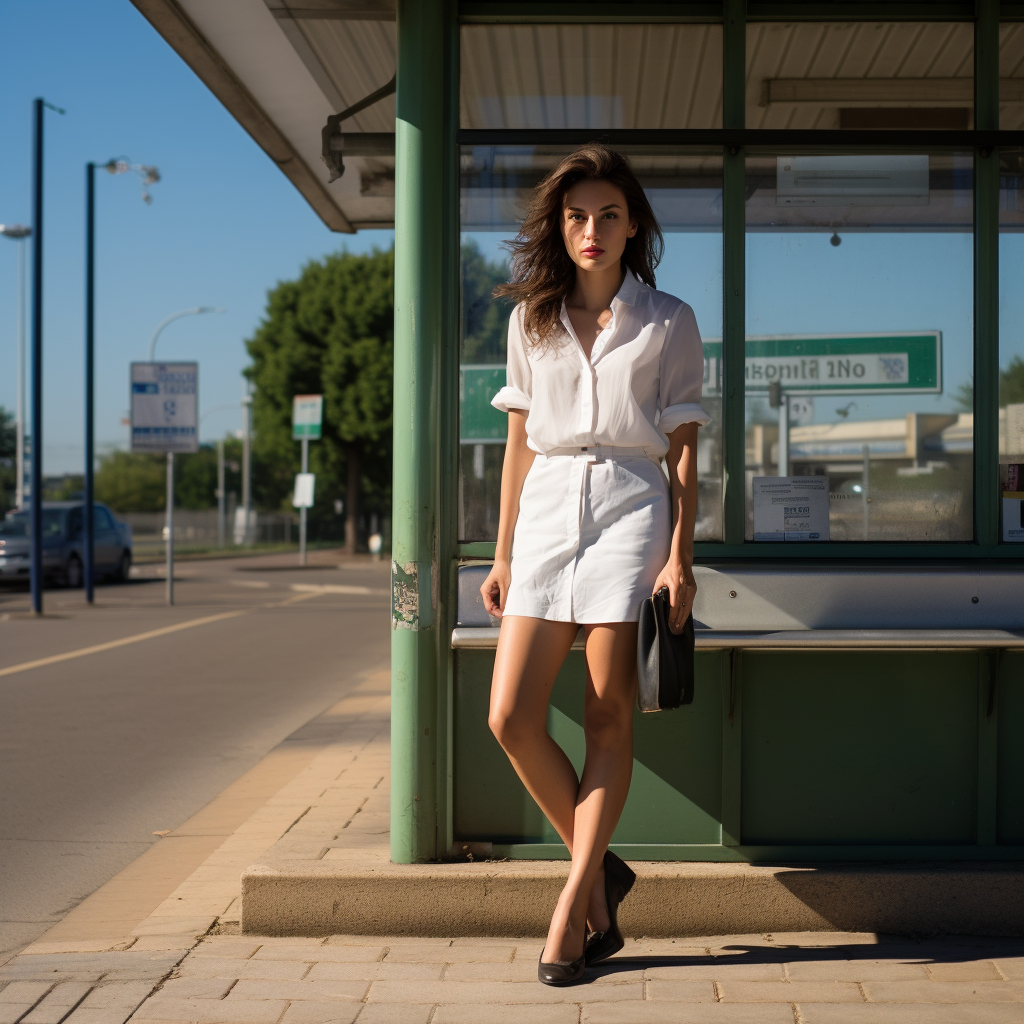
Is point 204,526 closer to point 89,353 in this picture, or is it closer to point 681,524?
point 89,353

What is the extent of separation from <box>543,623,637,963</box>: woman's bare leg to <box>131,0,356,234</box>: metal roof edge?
2.85 meters

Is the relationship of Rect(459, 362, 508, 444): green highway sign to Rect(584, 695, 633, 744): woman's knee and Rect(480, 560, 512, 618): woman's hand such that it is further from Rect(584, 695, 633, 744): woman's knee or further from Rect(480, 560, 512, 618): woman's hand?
Rect(584, 695, 633, 744): woman's knee

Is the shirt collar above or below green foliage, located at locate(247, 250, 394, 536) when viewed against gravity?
below

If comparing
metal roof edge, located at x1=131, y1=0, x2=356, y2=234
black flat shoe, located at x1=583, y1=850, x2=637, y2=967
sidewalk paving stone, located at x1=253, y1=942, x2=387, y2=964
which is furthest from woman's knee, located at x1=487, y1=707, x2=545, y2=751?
metal roof edge, located at x1=131, y1=0, x2=356, y2=234

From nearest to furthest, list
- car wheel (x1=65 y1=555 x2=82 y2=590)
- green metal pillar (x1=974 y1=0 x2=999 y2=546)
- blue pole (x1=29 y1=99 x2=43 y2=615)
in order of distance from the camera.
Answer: green metal pillar (x1=974 y1=0 x2=999 y2=546) < blue pole (x1=29 y1=99 x2=43 y2=615) < car wheel (x1=65 y1=555 x2=82 y2=590)

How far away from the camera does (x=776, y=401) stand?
4.01 metres

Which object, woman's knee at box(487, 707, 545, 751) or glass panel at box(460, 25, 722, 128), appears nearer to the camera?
woman's knee at box(487, 707, 545, 751)

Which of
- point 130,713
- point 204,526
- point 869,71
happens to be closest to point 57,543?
point 130,713

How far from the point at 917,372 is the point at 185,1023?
2878mm

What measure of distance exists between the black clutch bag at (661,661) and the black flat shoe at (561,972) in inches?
27.3

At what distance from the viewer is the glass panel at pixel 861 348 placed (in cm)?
397

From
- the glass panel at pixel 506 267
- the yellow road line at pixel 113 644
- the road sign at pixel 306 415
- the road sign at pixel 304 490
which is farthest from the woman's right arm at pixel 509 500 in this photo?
the road sign at pixel 304 490

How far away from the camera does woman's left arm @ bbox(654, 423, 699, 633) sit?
313 centimetres

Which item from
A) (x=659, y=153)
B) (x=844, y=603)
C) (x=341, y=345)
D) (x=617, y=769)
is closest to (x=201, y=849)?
(x=617, y=769)
